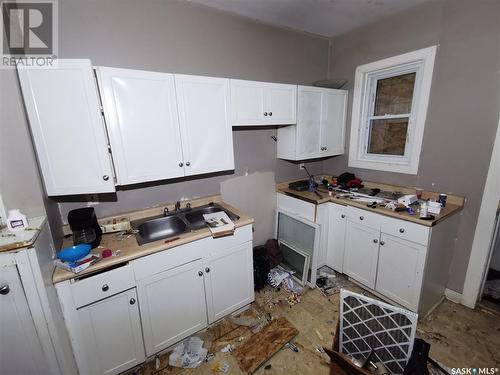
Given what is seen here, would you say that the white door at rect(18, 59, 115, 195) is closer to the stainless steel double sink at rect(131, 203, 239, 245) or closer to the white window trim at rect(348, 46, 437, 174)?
the stainless steel double sink at rect(131, 203, 239, 245)

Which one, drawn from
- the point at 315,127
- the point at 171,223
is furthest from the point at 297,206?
the point at 171,223

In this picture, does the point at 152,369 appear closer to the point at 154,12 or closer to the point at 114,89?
the point at 114,89

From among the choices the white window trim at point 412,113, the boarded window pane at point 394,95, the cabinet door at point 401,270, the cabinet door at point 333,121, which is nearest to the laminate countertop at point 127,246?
the cabinet door at point 401,270

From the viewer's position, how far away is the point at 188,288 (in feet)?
5.55

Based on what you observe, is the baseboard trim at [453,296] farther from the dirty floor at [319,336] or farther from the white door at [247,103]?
the white door at [247,103]

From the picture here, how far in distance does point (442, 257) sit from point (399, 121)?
141cm

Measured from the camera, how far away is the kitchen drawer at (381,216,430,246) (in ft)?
5.78

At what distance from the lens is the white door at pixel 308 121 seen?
2342 mm

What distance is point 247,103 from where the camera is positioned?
1994 millimetres

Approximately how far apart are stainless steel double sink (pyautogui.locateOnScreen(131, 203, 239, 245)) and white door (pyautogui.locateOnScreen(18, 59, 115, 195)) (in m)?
0.50

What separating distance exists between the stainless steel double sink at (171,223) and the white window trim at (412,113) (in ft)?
5.87

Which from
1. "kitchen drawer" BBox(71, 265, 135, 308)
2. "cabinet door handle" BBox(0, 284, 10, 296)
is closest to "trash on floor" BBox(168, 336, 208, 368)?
"kitchen drawer" BBox(71, 265, 135, 308)

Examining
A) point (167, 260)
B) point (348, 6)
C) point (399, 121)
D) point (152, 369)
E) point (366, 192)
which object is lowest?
point (152, 369)

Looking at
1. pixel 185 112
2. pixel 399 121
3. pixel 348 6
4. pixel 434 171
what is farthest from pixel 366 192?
pixel 185 112
